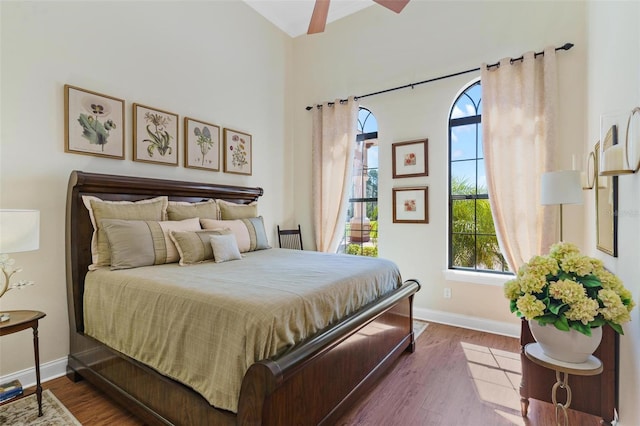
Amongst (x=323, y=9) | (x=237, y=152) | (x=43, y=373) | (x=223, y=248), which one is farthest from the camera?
(x=237, y=152)

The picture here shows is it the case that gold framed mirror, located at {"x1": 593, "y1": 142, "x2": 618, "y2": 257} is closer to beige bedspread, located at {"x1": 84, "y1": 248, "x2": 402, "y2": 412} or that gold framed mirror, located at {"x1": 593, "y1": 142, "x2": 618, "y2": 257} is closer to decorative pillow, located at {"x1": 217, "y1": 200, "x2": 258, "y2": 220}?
beige bedspread, located at {"x1": 84, "y1": 248, "x2": 402, "y2": 412}

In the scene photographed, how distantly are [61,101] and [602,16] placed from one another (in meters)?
4.09

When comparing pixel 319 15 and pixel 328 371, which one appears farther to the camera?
pixel 319 15

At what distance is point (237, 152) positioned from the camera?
4008 mm

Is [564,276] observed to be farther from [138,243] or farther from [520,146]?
[138,243]

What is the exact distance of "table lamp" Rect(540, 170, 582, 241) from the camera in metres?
2.28

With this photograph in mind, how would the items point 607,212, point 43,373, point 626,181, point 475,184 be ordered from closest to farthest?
point 626,181
point 607,212
point 43,373
point 475,184

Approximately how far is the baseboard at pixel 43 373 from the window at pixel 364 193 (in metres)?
3.20

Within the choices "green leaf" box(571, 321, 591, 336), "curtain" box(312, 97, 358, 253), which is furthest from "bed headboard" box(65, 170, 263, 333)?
"green leaf" box(571, 321, 591, 336)

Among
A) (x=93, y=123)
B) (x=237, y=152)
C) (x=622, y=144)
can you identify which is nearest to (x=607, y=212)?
(x=622, y=144)

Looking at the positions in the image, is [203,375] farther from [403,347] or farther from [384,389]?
[403,347]

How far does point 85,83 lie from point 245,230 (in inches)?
72.4

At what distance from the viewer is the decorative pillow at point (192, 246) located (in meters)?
2.58

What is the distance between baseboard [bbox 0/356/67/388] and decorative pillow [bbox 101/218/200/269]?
0.90 metres
